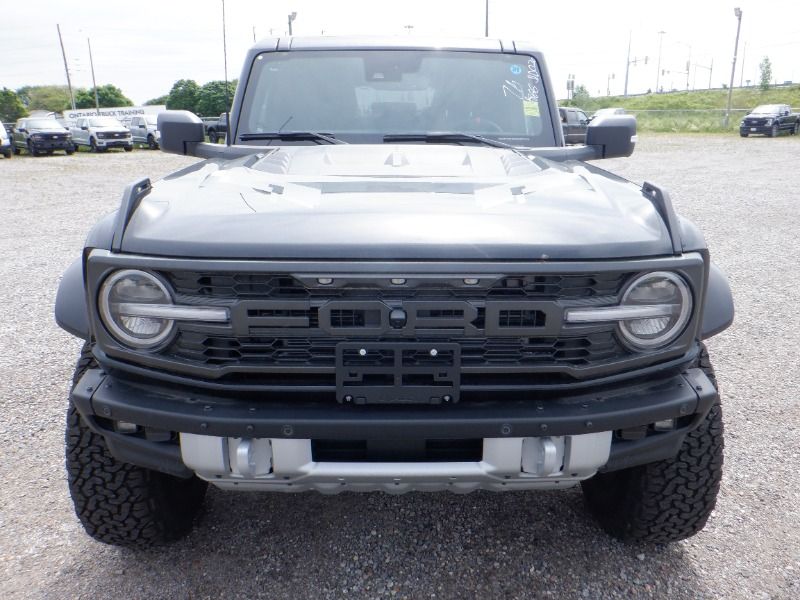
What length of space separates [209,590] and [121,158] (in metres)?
23.0

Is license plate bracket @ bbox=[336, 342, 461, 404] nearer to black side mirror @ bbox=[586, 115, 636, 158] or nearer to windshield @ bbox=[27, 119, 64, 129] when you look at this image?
black side mirror @ bbox=[586, 115, 636, 158]

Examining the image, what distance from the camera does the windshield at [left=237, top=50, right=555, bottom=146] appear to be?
3277 millimetres

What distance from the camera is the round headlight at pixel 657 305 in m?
Result: 1.84

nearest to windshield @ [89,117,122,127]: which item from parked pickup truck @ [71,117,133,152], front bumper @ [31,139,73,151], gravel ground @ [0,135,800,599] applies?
parked pickup truck @ [71,117,133,152]

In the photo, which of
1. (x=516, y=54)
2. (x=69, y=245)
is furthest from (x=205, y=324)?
(x=69, y=245)

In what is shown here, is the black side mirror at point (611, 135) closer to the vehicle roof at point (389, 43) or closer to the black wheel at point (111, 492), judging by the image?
the vehicle roof at point (389, 43)

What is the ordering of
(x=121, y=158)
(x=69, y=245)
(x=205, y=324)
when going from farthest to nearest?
(x=121, y=158) < (x=69, y=245) < (x=205, y=324)

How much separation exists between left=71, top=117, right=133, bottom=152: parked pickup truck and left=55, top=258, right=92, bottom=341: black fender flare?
85.0ft

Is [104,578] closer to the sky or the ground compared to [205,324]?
closer to the ground

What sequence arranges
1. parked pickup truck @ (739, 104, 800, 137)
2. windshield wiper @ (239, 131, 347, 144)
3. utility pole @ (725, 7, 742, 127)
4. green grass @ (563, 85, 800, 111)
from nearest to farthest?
windshield wiper @ (239, 131, 347, 144) → parked pickup truck @ (739, 104, 800, 137) → utility pole @ (725, 7, 742, 127) → green grass @ (563, 85, 800, 111)

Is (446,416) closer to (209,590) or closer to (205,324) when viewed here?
(205,324)

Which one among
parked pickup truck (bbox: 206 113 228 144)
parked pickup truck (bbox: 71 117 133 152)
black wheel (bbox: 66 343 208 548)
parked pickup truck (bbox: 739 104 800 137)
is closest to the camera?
black wheel (bbox: 66 343 208 548)

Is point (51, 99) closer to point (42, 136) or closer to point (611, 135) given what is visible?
point (42, 136)

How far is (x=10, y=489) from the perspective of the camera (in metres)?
2.78
